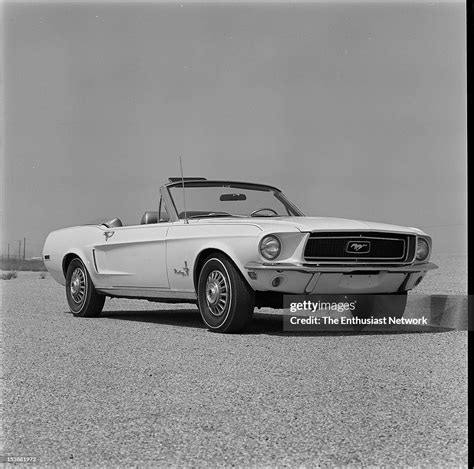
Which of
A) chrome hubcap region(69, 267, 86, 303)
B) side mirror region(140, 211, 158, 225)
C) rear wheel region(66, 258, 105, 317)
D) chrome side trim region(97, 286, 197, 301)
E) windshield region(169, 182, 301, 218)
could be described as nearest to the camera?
chrome side trim region(97, 286, 197, 301)

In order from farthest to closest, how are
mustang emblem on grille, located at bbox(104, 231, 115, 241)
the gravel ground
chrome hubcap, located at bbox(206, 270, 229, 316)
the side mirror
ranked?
mustang emblem on grille, located at bbox(104, 231, 115, 241) < the side mirror < chrome hubcap, located at bbox(206, 270, 229, 316) < the gravel ground

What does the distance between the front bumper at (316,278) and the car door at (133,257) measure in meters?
1.11

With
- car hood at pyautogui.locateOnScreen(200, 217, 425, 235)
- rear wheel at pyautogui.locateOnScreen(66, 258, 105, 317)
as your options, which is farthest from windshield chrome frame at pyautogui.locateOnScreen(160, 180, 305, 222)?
rear wheel at pyautogui.locateOnScreen(66, 258, 105, 317)

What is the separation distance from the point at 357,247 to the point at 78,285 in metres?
3.04

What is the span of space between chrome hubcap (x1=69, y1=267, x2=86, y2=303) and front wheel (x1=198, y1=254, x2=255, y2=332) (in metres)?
1.89

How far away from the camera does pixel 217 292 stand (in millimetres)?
6031

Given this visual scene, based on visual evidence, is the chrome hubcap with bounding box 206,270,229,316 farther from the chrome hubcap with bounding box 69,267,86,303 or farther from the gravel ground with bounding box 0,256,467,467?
the chrome hubcap with bounding box 69,267,86,303

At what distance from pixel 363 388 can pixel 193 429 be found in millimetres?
1126

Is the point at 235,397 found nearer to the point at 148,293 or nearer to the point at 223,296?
the point at 223,296

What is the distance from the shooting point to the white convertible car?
18.9ft

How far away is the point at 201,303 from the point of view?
618 centimetres

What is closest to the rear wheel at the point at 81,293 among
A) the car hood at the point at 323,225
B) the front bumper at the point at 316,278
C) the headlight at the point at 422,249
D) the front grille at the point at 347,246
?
the car hood at the point at 323,225

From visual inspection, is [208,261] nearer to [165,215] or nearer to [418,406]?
[165,215]

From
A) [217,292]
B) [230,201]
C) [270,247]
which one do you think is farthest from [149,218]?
[270,247]
